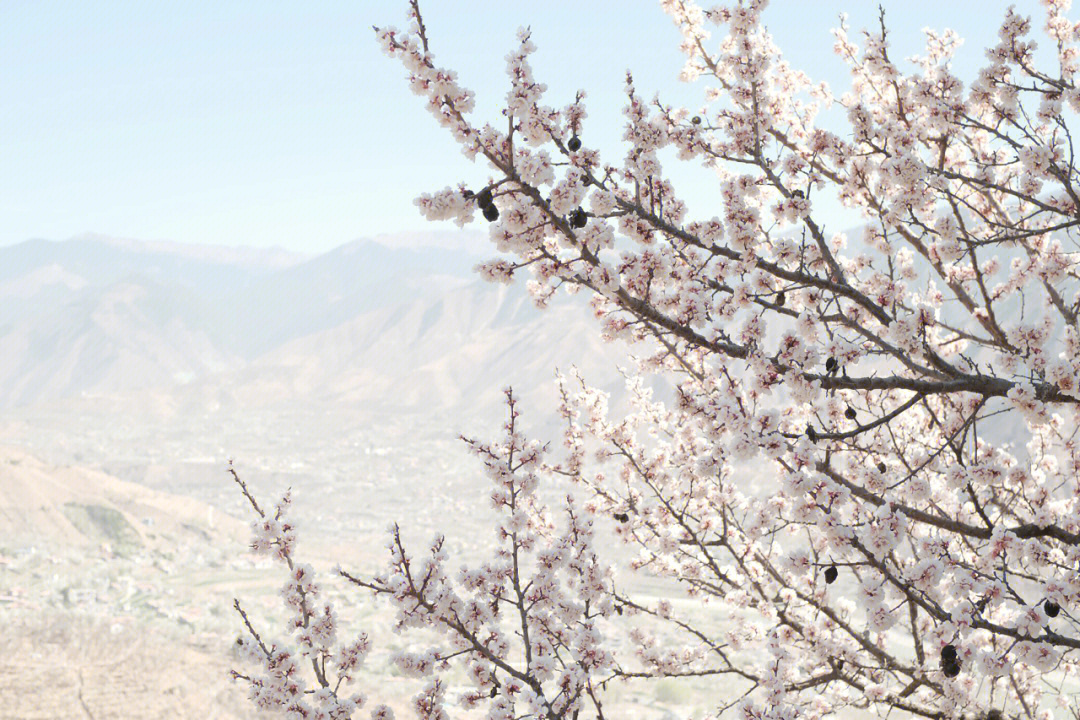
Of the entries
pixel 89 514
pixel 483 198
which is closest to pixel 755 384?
pixel 483 198

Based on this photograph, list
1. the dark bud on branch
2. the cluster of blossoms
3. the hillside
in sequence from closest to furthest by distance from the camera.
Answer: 1. the dark bud on branch
2. the cluster of blossoms
3. the hillside

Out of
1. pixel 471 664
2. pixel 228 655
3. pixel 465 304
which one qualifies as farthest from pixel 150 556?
pixel 465 304

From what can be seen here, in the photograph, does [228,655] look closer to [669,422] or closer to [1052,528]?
[669,422]

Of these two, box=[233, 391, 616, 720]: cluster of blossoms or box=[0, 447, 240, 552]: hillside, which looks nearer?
box=[233, 391, 616, 720]: cluster of blossoms

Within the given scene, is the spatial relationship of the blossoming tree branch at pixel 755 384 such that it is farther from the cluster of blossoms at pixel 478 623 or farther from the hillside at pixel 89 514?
the hillside at pixel 89 514

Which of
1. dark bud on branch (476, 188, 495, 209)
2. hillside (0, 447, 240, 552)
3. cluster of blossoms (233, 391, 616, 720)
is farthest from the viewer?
hillside (0, 447, 240, 552)

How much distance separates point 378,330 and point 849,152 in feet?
540

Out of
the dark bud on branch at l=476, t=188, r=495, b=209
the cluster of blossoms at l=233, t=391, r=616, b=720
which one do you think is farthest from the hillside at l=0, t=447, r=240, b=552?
the dark bud on branch at l=476, t=188, r=495, b=209

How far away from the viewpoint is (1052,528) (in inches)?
157

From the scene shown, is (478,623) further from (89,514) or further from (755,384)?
(89,514)

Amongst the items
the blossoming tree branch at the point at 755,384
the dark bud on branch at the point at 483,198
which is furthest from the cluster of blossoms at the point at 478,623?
the dark bud on branch at the point at 483,198

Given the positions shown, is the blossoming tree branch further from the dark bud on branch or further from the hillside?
the hillside

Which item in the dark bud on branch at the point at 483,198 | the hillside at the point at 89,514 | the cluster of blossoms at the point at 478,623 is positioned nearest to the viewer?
the dark bud on branch at the point at 483,198

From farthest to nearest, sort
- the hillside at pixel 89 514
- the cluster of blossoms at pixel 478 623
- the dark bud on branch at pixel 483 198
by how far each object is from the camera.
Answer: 1. the hillside at pixel 89 514
2. the cluster of blossoms at pixel 478 623
3. the dark bud on branch at pixel 483 198
